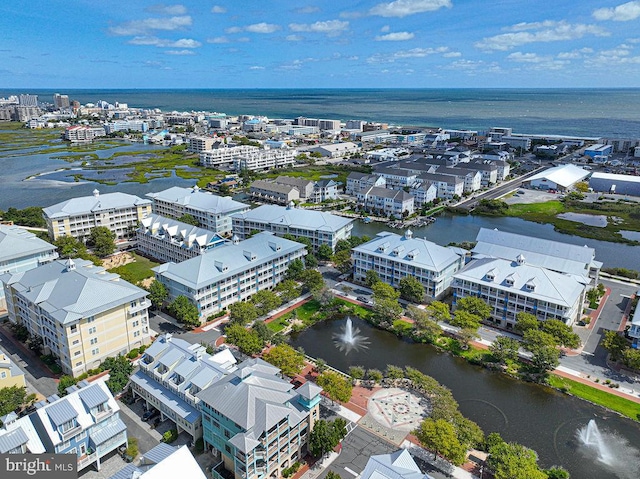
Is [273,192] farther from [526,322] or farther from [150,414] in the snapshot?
[150,414]

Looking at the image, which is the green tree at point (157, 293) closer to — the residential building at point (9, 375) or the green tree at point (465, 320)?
the residential building at point (9, 375)

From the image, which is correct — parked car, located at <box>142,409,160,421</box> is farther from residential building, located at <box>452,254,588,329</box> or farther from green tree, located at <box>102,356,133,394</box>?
residential building, located at <box>452,254,588,329</box>

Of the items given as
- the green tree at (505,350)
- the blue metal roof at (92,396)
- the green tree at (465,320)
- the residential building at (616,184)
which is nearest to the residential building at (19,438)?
the blue metal roof at (92,396)

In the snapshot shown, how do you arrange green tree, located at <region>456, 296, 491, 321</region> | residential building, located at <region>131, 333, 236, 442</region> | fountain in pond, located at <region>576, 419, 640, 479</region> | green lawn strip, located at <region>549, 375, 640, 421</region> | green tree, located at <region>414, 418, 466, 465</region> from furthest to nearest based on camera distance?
1. green tree, located at <region>456, 296, 491, 321</region>
2. green lawn strip, located at <region>549, 375, 640, 421</region>
3. residential building, located at <region>131, 333, 236, 442</region>
4. fountain in pond, located at <region>576, 419, 640, 479</region>
5. green tree, located at <region>414, 418, 466, 465</region>

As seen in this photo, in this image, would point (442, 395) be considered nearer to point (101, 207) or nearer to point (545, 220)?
point (101, 207)

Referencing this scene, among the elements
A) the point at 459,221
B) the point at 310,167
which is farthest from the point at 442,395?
the point at 310,167

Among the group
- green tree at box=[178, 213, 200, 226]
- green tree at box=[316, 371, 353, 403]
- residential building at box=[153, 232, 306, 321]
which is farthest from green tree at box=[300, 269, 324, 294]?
green tree at box=[178, 213, 200, 226]

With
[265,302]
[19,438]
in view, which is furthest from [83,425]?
[265,302]
